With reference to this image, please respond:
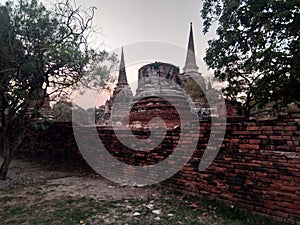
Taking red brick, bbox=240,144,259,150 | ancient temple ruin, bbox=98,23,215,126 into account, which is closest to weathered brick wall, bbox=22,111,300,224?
red brick, bbox=240,144,259,150

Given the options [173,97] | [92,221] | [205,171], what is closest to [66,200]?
[92,221]

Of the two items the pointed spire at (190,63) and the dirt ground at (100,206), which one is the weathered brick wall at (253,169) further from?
the pointed spire at (190,63)

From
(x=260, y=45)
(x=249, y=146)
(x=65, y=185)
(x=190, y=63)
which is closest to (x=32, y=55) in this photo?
(x=65, y=185)

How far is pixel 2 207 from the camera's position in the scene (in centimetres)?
360

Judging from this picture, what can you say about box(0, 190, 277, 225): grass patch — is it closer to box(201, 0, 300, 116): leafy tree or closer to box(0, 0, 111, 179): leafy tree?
box(0, 0, 111, 179): leafy tree

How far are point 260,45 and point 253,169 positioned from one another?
5470 millimetres

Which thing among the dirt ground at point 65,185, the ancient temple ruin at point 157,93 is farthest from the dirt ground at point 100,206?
the ancient temple ruin at point 157,93

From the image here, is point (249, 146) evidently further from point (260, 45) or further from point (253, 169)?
point (260, 45)

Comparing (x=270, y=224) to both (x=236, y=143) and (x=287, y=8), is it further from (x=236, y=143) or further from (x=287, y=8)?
(x=287, y=8)

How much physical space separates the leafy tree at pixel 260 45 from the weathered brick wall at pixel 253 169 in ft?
14.9

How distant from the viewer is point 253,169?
11.0 feet

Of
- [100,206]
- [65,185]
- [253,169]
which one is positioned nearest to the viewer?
[253,169]

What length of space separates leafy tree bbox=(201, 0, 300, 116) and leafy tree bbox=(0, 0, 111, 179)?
16.4 ft

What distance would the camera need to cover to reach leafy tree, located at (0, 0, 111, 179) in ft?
15.8
